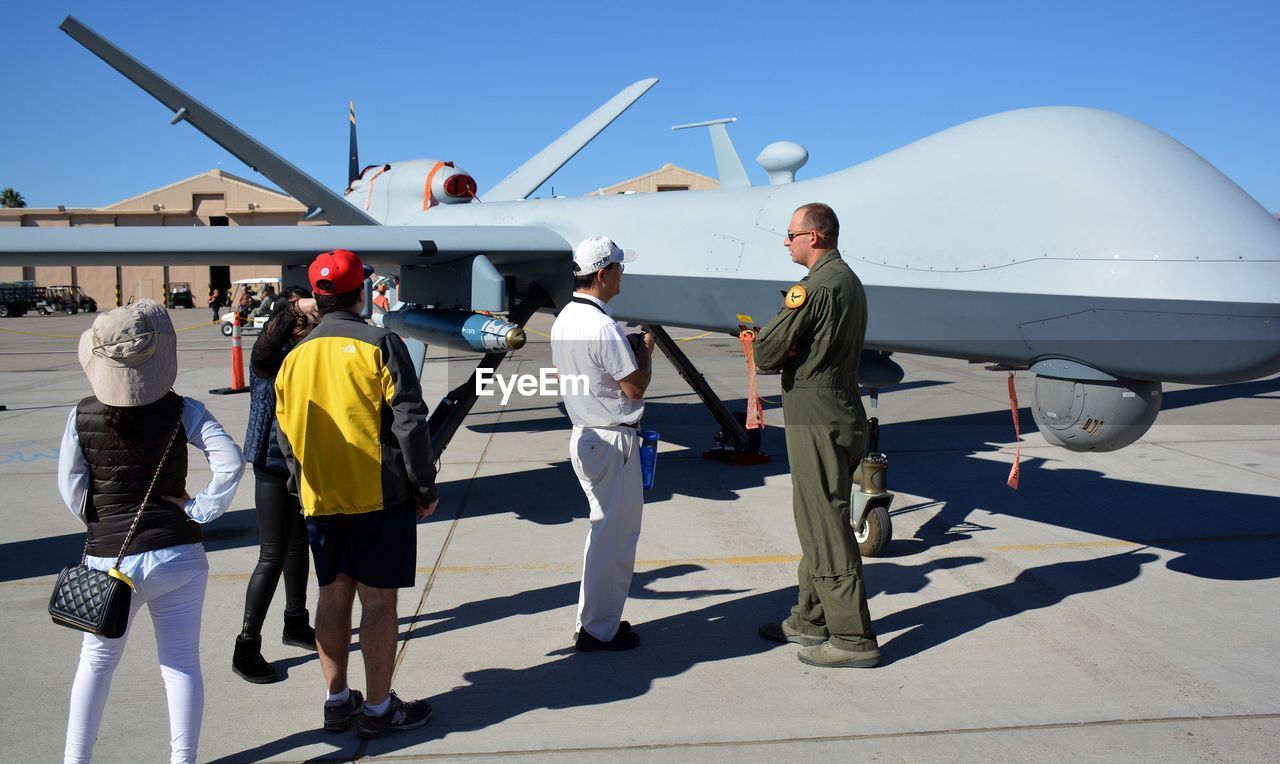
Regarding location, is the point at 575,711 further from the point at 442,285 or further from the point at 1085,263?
the point at 442,285

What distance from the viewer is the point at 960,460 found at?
899 centimetres

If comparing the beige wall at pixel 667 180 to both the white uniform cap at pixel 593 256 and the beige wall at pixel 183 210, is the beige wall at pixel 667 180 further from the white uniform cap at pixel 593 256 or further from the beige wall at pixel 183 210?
the white uniform cap at pixel 593 256

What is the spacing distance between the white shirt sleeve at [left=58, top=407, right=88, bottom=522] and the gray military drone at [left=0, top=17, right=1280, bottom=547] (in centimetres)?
392

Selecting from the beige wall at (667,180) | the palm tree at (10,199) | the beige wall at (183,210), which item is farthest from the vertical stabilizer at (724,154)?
the palm tree at (10,199)

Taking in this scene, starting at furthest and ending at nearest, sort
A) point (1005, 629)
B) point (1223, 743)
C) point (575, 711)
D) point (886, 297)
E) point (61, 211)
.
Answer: point (61, 211) → point (886, 297) → point (1005, 629) → point (575, 711) → point (1223, 743)

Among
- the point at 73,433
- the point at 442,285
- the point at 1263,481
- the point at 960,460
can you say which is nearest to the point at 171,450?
the point at 73,433

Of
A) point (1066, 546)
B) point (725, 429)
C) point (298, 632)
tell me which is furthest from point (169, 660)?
point (725, 429)

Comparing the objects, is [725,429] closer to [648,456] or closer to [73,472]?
[648,456]

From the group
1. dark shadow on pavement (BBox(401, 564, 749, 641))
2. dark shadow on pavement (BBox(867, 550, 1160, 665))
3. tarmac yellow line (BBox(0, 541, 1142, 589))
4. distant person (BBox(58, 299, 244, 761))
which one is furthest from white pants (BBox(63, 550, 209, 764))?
dark shadow on pavement (BBox(867, 550, 1160, 665))

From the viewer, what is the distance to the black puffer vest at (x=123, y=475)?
298 centimetres

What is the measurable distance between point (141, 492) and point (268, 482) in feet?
3.87

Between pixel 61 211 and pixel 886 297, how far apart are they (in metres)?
59.9

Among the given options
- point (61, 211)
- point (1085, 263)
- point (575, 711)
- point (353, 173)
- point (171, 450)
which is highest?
point (61, 211)

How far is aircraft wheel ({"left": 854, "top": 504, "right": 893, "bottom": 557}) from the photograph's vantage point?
19.2 feet
